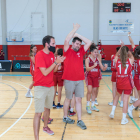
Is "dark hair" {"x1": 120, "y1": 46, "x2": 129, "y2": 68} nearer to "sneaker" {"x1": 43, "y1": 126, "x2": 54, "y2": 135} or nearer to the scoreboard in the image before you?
"sneaker" {"x1": 43, "y1": 126, "x2": 54, "y2": 135}

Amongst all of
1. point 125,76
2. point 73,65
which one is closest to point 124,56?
point 125,76

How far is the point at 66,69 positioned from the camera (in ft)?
12.1

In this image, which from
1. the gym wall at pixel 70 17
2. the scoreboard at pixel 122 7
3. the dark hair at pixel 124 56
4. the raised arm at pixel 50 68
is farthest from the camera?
the gym wall at pixel 70 17

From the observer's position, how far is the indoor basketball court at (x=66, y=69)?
3.31 m

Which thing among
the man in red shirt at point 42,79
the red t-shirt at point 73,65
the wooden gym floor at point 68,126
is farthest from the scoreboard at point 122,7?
the man in red shirt at point 42,79

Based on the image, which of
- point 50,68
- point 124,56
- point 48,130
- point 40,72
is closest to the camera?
point 50,68

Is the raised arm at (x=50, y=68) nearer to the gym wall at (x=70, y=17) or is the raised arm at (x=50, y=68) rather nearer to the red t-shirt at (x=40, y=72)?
the red t-shirt at (x=40, y=72)

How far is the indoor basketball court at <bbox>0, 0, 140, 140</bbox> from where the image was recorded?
3312 mm

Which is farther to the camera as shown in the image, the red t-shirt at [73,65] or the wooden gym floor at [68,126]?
the red t-shirt at [73,65]

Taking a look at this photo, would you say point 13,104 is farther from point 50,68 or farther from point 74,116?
point 50,68

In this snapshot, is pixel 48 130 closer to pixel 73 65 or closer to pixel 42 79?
pixel 42 79

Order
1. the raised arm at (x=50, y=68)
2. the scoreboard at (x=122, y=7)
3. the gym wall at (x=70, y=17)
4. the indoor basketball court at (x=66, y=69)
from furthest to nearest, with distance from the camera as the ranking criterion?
the gym wall at (x=70, y=17) → the scoreboard at (x=122, y=7) → the indoor basketball court at (x=66, y=69) → the raised arm at (x=50, y=68)

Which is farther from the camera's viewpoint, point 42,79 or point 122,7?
point 122,7

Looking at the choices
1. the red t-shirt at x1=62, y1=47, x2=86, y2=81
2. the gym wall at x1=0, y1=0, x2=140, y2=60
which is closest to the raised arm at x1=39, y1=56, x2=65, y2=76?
→ the red t-shirt at x1=62, y1=47, x2=86, y2=81
